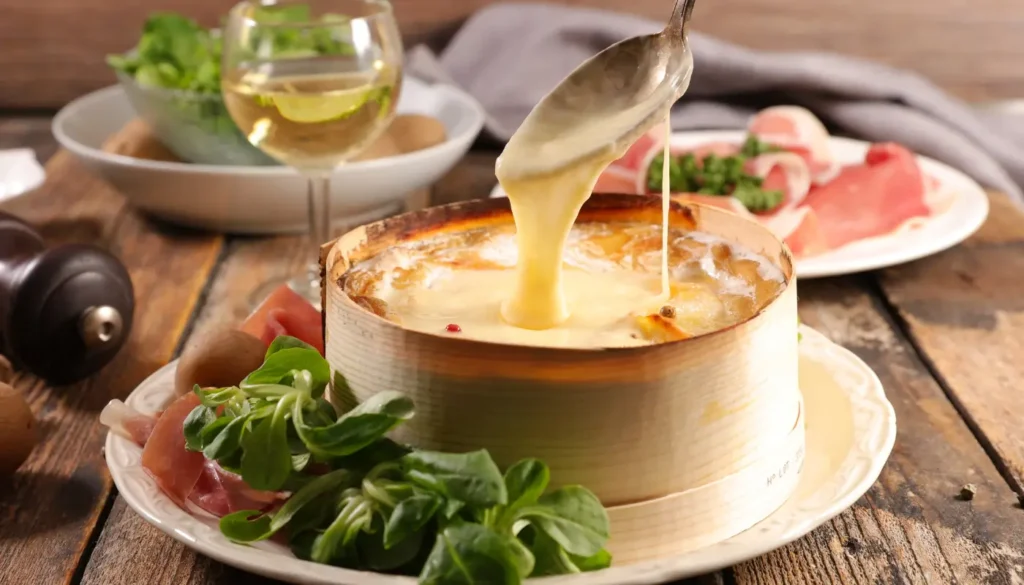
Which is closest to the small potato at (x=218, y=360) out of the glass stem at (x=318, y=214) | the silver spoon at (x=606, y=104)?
the silver spoon at (x=606, y=104)

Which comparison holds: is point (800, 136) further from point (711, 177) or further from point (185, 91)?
point (185, 91)

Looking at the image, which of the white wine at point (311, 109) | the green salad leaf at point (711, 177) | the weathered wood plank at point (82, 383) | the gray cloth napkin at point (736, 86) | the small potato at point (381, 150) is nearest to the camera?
the weathered wood plank at point (82, 383)

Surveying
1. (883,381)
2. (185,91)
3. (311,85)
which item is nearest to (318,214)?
(311,85)

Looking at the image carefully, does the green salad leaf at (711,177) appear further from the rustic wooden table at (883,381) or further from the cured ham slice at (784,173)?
the rustic wooden table at (883,381)

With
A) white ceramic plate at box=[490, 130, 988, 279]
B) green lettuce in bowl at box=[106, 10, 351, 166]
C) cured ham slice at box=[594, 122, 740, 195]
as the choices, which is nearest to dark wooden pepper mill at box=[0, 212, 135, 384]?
white ceramic plate at box=[490, 130, 988, 279]

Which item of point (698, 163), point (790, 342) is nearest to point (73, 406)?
point (790, 342)

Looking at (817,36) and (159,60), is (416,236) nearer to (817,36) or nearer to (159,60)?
(159,60)

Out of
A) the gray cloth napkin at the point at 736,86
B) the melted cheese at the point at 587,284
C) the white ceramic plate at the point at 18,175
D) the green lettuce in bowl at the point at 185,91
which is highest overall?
the melted cheese at the point at 587,284

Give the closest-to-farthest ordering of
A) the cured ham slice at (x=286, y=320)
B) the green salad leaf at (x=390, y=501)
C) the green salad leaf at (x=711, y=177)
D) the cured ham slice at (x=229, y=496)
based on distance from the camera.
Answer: the green salad leaf at (x=390, y=501)
the cured ham slice at (x=229, y=496)
the cured ham slice at (x=286, y=320)
the green salad leaf at (x=711, y=177)
